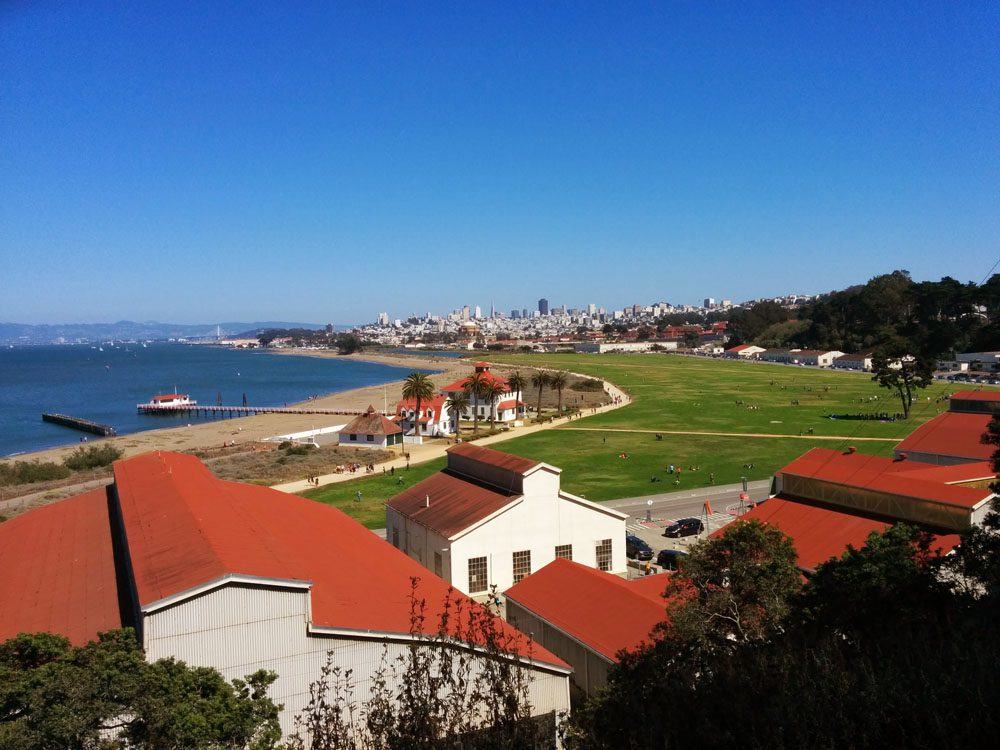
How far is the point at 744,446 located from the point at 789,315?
156713 mm

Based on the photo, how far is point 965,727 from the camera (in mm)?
6211

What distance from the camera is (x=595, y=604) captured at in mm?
17016

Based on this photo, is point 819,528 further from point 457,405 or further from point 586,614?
point 457,405

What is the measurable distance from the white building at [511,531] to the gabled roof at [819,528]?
5140 millimetres

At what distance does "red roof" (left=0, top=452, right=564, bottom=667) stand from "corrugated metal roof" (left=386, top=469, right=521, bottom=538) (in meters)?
3.05

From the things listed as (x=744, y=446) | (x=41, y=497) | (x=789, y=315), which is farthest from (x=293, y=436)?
(x=789, y=315)

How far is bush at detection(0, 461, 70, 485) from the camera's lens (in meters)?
46.9

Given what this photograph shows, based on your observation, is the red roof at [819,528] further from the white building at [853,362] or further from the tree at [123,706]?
the white building at [853,362]

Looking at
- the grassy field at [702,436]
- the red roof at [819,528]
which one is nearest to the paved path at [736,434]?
the grassy field at [702,436]

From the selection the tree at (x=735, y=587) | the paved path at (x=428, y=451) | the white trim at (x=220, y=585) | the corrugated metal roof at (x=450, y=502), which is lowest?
the paved path at (x=428, y=451)

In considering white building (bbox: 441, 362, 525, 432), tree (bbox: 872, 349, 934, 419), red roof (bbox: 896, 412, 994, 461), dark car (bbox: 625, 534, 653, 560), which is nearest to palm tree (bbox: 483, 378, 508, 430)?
white building (bbox: 441, 362, 525, 432)

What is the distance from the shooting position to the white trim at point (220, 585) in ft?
35.2

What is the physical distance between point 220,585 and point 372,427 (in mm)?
46333

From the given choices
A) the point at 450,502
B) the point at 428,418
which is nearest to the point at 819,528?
the point at 450,502
